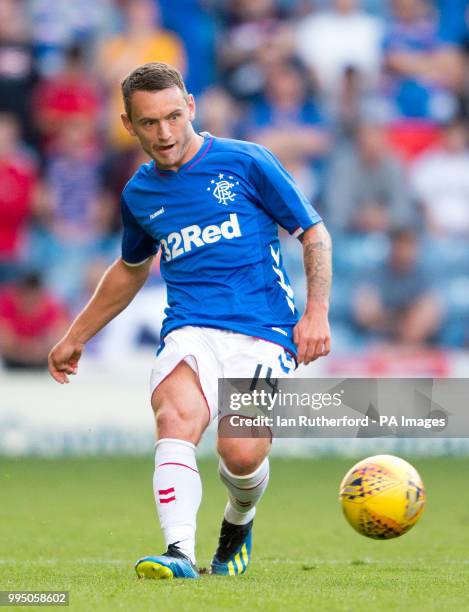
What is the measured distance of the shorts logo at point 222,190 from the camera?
19.6ft

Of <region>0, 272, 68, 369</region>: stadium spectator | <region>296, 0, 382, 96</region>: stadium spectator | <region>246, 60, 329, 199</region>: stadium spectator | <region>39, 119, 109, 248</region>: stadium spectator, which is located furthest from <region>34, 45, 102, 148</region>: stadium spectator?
<region>296, 0, 382, 96</region>: stadium spectator

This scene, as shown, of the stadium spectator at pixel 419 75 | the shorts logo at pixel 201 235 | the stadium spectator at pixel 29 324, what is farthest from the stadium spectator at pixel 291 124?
the shorts logo at pixel 201 235

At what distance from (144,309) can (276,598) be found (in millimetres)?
9902

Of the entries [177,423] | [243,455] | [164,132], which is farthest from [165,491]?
[164,132]

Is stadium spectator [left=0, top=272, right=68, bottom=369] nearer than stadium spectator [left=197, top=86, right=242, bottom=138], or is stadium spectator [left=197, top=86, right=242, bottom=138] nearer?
stadium spectator [left=0, top=272, right=68, bottom=369]

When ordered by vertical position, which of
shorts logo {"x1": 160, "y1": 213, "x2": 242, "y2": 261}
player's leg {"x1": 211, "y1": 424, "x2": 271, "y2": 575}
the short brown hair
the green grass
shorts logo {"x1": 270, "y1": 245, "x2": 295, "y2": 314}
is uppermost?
the short brown hair

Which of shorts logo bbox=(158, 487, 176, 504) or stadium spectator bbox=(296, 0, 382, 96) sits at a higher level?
stadium spectator bbox=(296, 0, 382, 96)

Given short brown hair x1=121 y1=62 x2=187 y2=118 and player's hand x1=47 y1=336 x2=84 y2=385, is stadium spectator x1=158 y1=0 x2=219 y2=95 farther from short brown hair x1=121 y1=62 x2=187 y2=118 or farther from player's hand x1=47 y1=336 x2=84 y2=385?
short brown hair x1=121 y1=62 x2=187 y2=118

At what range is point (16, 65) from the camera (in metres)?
16.3

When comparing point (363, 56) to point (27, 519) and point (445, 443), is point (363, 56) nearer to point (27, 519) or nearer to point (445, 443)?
point (445, 443)

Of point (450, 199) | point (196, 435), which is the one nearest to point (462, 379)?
point (450, 199)

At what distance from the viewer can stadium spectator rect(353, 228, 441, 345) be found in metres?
14.8

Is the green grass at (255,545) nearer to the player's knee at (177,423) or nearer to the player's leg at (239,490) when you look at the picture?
the player's leg at (239,490)

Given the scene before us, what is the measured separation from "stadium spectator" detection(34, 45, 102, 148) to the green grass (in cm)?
480
